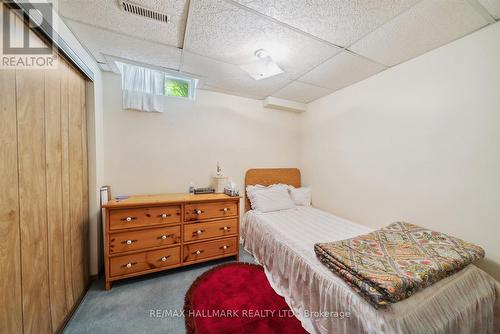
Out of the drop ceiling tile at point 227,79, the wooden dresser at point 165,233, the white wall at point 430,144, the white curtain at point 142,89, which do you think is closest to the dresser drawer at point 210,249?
the wooden dresser at point 165,233

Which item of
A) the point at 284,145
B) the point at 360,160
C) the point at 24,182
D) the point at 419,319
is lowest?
the point at 419,319

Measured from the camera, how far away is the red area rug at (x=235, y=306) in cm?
130

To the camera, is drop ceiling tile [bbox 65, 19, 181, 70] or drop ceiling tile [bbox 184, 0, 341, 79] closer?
drop ceiling tile [bbox 184, 0, 341, 79]

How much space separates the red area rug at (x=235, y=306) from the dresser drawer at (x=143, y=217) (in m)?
0.71

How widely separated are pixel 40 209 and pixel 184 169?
1.39 meters

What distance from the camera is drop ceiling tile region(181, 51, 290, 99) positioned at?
1852mm

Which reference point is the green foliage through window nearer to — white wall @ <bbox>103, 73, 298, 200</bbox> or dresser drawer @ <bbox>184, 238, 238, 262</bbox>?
white wall @ <bbox>103, 73, 298, 200</bbox>

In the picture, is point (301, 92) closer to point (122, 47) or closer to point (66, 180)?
point (122, 47)

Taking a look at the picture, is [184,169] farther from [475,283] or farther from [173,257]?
[475,283]

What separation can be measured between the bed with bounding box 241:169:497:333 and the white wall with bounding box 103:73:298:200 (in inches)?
48.1

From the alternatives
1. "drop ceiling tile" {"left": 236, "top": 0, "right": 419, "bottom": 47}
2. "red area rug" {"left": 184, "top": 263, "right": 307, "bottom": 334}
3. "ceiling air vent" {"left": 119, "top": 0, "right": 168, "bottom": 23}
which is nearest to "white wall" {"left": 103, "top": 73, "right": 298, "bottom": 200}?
"ceiling air vent" {"left": 119, "top": 0, "right": 168, "bottom": 23}

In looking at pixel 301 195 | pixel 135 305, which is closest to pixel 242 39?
pixel 301 195

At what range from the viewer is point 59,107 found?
4.21 ft

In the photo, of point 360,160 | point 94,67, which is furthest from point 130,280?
point 360,160
